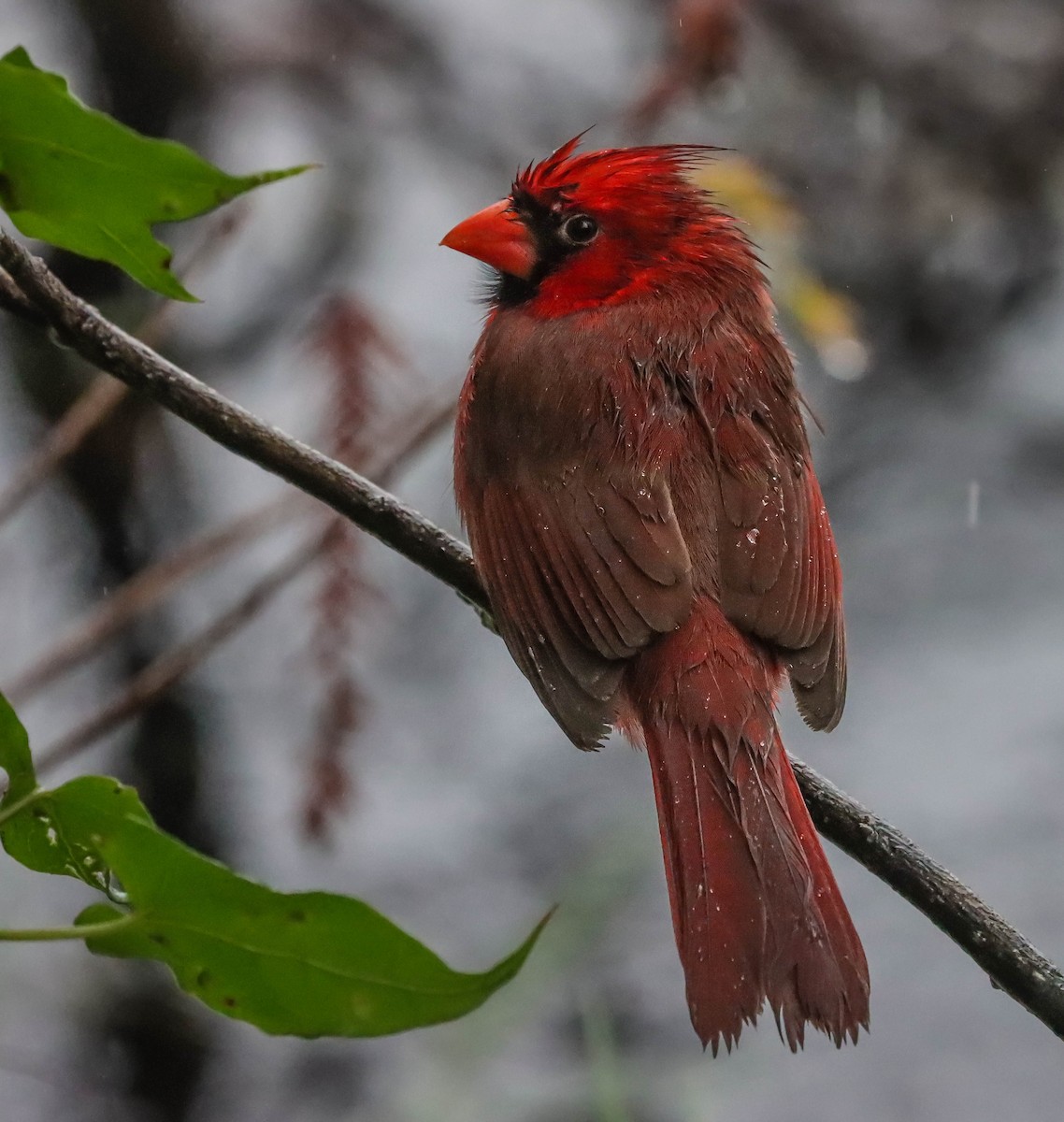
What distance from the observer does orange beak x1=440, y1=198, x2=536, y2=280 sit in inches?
108

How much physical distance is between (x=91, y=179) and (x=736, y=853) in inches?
48.9

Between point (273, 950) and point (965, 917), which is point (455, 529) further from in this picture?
point (273, 950)

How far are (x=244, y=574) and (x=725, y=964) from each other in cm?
343

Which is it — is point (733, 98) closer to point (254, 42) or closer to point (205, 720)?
point (254, 42)

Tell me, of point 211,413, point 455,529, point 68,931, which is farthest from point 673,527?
point 455,529

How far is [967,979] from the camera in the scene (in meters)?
4.73

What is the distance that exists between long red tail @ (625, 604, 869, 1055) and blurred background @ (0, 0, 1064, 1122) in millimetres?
683

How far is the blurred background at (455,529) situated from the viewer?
12.2 feet

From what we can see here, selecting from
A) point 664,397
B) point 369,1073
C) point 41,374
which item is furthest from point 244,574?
point 664,397

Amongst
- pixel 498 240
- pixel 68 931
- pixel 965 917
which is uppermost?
pixel 498 240

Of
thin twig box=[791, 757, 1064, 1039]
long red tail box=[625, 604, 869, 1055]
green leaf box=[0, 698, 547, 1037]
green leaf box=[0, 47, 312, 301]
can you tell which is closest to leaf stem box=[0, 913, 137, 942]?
green leaf box=[0, 698, 547, 1037]

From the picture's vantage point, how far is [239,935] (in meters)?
1.05

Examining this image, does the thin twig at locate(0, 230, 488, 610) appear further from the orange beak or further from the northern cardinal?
the orange beak

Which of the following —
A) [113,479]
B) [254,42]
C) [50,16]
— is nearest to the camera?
[113,479]
